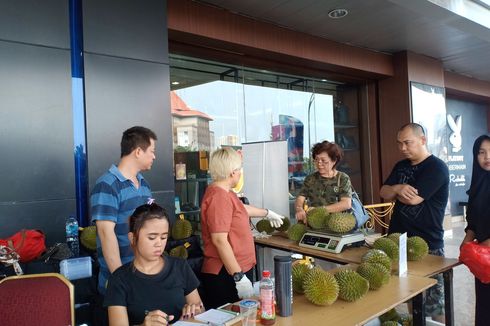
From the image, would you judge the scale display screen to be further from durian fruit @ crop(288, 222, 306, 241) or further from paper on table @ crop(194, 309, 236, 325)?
paper on table @ crop(194, 309, 236, 325)

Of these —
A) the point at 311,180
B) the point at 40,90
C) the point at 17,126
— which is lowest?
the point at 311,180

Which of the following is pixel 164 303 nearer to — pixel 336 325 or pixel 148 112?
pixel 336 325

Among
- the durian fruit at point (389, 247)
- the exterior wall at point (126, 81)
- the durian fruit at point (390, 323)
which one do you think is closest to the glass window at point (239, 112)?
the exterior wall at point (126, 81)

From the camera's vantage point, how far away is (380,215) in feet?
18.9

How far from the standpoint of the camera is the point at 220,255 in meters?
1.86

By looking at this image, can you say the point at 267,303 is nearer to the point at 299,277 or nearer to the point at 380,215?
the point at 299,277

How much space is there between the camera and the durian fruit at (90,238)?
2473mm

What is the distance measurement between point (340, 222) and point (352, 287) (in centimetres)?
74

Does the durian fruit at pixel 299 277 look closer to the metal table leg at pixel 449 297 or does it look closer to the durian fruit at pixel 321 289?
the durian fruit at pixel 321 289

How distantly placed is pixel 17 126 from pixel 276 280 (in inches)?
Result: 83.0

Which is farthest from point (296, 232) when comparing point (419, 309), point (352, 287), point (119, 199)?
point (119, 199)

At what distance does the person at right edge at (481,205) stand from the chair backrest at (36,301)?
188cm

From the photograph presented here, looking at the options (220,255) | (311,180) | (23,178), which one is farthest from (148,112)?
(220,255)

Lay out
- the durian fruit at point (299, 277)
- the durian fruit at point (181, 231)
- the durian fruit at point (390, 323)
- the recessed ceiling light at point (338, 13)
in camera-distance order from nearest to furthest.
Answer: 1. the durian fruit at point (299, 277)
2. the durian fruit at point (390, 323)
3. the durian fruit at point (181, 231)
4. the recessed ceiling light at point (338, 13)
